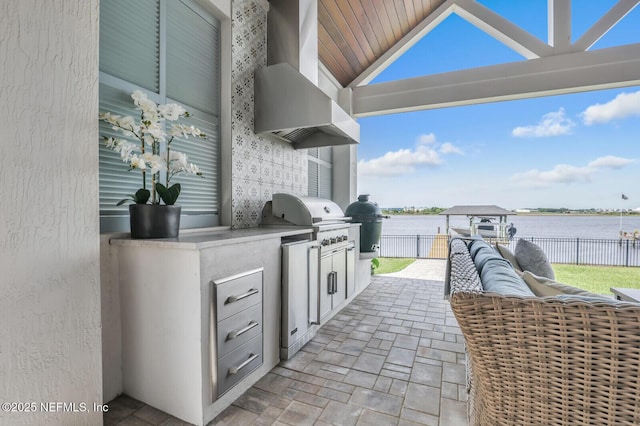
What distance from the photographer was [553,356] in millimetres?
760

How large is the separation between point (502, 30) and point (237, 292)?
5.69 metres

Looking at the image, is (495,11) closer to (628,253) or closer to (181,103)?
(181,103)

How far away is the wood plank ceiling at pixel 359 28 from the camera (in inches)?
156

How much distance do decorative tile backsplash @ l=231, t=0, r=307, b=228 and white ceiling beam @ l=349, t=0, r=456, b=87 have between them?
268 centimetres

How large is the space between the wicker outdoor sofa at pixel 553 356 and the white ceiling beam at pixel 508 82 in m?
4.79

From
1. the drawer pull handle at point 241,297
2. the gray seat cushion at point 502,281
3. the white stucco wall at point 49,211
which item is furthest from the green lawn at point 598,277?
the white stucco wall at point 49,211

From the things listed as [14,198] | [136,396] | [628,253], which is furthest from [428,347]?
[628,253]

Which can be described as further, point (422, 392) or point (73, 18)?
point (422, 392)

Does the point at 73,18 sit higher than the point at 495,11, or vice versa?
the point at 495,11

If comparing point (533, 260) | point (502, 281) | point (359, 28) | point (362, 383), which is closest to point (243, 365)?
point (362, 383)

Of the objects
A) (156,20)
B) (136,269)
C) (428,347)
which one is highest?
(156,20)

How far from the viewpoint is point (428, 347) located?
8.13 feet

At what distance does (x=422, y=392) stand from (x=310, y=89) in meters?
2.64

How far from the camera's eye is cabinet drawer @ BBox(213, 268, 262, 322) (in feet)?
5.32
